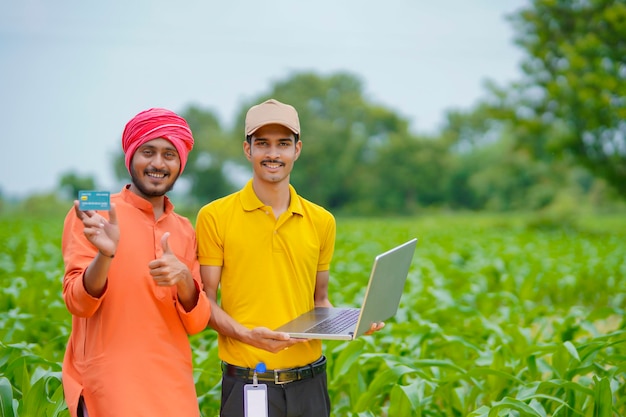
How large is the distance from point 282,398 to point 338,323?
1.15ft

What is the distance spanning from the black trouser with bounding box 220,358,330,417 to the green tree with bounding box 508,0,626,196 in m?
17.9

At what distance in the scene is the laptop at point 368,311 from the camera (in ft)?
7.19

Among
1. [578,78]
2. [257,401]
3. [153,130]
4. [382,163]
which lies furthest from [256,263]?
[382,163]

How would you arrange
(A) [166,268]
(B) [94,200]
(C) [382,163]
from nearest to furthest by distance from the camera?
(B) [94,200] < (A) [166,268] < (C) [382,163]

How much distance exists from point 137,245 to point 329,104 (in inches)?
2138

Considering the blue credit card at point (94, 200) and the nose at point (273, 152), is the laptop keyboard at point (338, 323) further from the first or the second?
the blue credit card at point (94, 200)

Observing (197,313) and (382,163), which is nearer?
(197,313)

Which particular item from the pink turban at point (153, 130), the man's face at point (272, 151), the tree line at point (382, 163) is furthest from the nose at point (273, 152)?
the tree line at point (382, 163)

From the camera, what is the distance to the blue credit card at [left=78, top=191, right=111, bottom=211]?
76.5 inches

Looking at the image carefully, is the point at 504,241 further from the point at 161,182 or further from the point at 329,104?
the point at 329,104

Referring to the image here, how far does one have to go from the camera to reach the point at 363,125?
53906 millimetres

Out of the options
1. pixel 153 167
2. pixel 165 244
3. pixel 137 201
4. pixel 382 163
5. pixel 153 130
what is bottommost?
pixel 382 163

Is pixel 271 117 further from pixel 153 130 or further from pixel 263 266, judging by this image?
pixel 263 266

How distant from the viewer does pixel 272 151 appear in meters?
2.49
